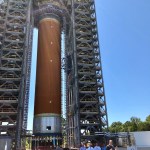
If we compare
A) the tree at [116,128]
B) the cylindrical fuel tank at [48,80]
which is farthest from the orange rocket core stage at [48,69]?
the tree at [116,128]

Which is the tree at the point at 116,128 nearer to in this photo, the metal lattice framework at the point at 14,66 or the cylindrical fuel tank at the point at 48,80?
the cylindrical fuel tank at the point at 48,80

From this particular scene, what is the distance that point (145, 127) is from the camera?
294 ft

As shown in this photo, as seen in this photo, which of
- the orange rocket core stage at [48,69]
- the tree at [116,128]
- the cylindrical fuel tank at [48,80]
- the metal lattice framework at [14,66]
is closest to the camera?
the metal lattice framework at [14,66]

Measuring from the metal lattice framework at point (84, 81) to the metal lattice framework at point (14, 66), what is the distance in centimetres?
1058

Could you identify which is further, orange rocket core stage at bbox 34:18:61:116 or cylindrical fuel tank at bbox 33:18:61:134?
orange rocket core stage at bbox 34:18:61:116

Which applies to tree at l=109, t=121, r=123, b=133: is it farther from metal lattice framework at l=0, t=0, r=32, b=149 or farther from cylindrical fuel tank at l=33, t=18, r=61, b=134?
metal lattice framework at l=0, t=0, r=32, b=149

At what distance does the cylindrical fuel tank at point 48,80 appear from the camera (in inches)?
1865

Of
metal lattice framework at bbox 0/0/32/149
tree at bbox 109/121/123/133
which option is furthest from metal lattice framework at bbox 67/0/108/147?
tree at bbox 109/121/123/133

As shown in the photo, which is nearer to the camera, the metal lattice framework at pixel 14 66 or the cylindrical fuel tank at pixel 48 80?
the metal lattice framework at pixel 14 66

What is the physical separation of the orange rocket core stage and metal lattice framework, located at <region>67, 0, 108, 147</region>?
3718 mm

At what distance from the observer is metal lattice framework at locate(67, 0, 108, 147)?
4750 centimetres

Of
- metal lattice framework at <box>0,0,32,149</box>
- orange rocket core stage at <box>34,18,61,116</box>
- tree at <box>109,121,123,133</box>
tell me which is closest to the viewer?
metal lattice framework at <box>0,0,32,149</box>

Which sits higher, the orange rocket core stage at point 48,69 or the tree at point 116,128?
the orange rocket core stage at point 48,69

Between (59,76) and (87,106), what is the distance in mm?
9614
